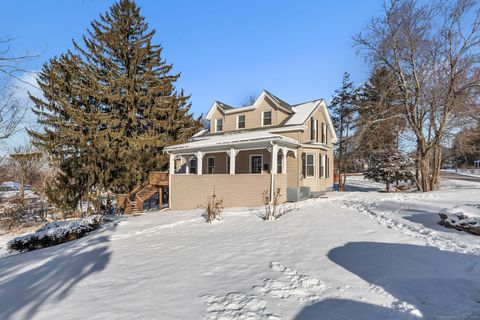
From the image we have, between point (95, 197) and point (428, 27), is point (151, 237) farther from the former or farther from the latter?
point (428, 27)

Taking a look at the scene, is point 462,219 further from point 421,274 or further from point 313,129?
point 313,129

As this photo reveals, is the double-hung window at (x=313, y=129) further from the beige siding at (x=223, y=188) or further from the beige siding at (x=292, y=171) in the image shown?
the beige siding at (x=223, y=188)

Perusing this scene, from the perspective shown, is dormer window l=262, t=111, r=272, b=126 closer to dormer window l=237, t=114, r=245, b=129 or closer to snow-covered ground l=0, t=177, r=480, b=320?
dormer window l=237, t=114, r=245, b=129

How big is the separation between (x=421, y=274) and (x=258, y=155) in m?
12.1

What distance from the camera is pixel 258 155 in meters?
15.6

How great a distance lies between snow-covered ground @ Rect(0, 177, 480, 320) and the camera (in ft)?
9.89

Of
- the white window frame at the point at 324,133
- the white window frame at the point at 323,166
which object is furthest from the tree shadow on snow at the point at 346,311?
the white window frame at the point at 324,133

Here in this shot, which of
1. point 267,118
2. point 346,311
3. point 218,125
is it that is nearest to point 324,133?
point 267,118

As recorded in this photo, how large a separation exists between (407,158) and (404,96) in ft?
21.0

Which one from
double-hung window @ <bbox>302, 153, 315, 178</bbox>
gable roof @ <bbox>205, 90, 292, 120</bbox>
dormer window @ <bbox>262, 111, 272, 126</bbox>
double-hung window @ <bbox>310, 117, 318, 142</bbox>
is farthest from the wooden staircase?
double-hung window @ <bbox>310, 117, 318, 142</bbox>

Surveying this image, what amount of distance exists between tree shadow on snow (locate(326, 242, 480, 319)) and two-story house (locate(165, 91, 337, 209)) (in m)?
6.85

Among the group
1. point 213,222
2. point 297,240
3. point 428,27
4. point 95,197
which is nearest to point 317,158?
point 213,222

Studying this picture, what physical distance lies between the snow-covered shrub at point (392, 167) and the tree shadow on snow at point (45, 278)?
801 inches

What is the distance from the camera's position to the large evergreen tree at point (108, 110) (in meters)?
15.6
